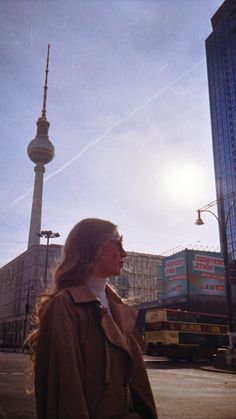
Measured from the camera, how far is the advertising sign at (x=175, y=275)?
56.2 metres

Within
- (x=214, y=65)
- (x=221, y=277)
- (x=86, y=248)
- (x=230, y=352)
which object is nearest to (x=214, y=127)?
(x=214, y=65)

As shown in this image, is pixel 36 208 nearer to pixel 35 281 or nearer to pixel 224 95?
pixel 35 281

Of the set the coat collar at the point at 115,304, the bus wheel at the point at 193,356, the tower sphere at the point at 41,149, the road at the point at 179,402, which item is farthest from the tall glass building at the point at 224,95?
the coat collar at the point at 115,304

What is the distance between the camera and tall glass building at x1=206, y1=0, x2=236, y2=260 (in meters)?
116

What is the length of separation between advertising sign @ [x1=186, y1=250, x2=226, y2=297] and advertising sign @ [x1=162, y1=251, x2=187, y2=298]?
86 cm

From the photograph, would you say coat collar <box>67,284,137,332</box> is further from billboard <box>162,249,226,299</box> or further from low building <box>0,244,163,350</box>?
low building <box>0,244,163,350</box>

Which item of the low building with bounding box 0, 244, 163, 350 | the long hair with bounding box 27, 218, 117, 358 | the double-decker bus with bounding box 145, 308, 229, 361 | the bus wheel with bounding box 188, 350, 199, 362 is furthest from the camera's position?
the low building with bounding box 0, 244, 163, 350

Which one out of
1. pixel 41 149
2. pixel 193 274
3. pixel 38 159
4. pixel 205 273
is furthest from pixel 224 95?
pixel 193 274

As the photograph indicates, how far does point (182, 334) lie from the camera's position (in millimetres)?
30484

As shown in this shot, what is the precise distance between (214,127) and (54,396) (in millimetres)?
132442

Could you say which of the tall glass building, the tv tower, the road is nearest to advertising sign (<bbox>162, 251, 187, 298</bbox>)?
the tv tower

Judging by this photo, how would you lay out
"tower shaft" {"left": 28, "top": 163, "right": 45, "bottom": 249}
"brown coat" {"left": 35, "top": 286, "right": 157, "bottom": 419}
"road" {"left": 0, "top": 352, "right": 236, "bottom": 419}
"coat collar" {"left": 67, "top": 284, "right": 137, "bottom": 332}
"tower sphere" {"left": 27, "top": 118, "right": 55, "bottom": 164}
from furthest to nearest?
"tower sphere" {"left": 27, "top": 118, "right": 55, "bottom": 164}, "tower shaft" {"left": 28, "top": 163, "right": 45, "bottom": 249}, "road" {"left": 0, "top": 352, "right": 236, "bottom": 419}, "coat collar" {"left": 67, "top": 284, "right": 137, "bottom": 332}, "brown coat" {"left": 35, "top": 286, "right": 157, "bottom": 419}

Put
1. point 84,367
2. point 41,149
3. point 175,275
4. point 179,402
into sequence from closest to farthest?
point 84,367
point 179,402
point 175,275
point 41,149

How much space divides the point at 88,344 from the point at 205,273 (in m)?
57.6
